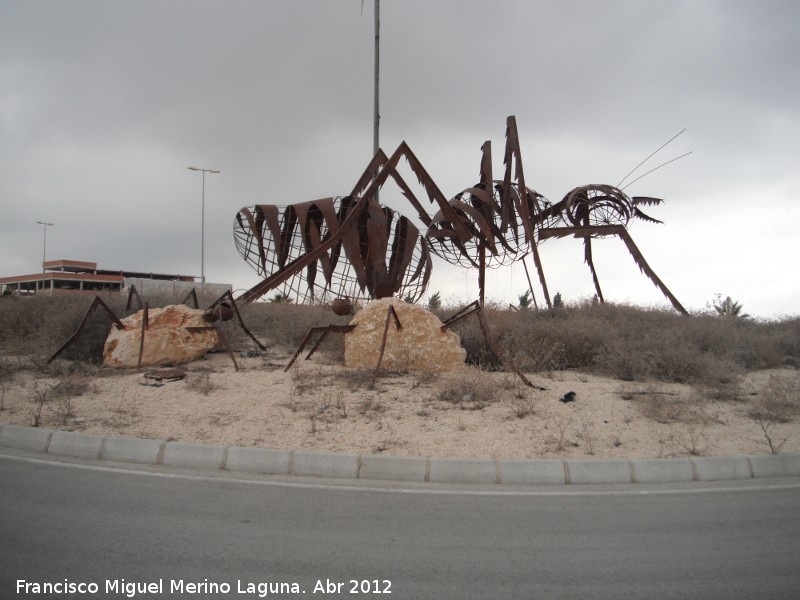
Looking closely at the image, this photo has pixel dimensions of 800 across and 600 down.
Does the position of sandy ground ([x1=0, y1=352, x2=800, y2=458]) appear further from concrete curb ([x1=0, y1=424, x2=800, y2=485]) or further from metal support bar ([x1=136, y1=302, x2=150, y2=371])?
concrete curb ([x1=0, y1=424, x2=800, y2=485])

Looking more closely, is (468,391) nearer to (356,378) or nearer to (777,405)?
(356,378)

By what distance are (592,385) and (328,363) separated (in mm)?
4783

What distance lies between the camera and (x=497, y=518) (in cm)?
451

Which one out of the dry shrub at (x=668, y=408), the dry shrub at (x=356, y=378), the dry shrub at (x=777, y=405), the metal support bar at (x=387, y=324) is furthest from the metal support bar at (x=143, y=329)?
the dry shrub at (x=777, y=405)

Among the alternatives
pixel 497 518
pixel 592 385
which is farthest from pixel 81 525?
pixel 592 385

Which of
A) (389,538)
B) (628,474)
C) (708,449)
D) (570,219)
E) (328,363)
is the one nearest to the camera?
(389,538)

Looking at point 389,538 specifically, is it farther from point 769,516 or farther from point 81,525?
point 769,516

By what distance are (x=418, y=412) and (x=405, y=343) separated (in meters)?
2.52

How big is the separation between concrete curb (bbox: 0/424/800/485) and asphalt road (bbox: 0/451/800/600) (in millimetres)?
276

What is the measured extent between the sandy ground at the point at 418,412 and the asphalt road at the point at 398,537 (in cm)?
109

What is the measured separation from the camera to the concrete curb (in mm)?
5742

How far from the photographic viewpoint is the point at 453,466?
5.76 metres

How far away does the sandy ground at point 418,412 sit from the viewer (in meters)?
6.61

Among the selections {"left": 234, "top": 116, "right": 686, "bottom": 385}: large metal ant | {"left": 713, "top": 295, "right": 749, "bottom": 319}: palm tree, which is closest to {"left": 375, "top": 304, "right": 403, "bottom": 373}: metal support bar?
{"left": 234, "top": 116, "right": 686, "bottom": 385}: large metal ant
